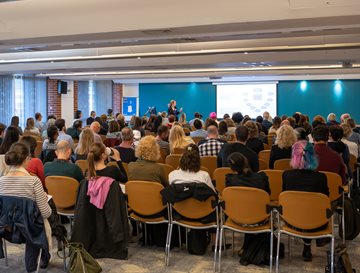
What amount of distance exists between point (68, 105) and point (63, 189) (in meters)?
14.6

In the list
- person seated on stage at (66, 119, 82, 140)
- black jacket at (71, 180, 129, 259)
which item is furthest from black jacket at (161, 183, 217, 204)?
person seated on stage at (66, 119, 82, 140)

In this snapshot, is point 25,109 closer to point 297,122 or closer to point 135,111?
point 135,111

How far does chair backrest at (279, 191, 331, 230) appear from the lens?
151 inches

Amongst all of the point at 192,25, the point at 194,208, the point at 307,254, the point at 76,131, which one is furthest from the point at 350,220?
the point at 76,131

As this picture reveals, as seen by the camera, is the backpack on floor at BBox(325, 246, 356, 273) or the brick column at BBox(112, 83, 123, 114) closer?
the backpack on floor at BBox(325, 246, 356, 273)

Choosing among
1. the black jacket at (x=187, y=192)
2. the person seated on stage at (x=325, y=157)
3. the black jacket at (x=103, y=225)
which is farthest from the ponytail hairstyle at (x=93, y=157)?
the person seated on stage at (x=325, y=157)

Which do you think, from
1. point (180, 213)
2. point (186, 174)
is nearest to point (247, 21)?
point (186, 174)

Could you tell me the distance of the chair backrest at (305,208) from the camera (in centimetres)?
383

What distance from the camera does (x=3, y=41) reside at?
7.25 metres

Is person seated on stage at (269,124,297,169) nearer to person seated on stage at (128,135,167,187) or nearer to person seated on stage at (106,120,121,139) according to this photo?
person seated on stage at (128,135,167,187)

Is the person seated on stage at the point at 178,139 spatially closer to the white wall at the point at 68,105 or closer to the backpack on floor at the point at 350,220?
the backpack on floor at the point at 350,220

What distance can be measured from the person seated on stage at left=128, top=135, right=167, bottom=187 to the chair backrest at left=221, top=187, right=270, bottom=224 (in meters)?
0.88

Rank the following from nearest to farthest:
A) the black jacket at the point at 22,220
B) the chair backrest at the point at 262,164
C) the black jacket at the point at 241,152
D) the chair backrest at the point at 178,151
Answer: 1. the black jacket at the point at 22,220
2. the black jacket at the point at 241,152
3. the chair backrest at the point at 262,164
4. the chair backrest at the point at 178,151

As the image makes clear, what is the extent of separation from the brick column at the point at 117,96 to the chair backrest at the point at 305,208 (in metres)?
17.7
